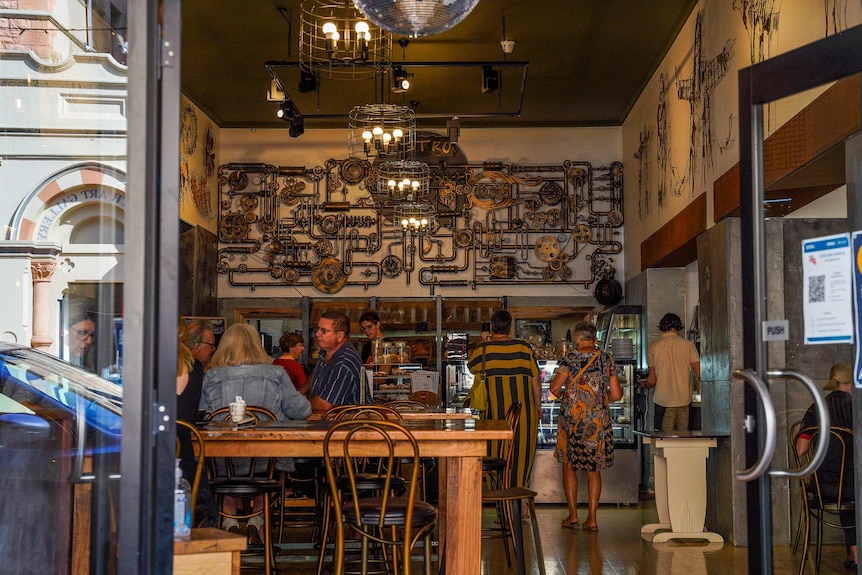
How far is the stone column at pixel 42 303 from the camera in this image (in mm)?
3191

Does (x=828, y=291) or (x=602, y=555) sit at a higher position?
(x=828, y=291)

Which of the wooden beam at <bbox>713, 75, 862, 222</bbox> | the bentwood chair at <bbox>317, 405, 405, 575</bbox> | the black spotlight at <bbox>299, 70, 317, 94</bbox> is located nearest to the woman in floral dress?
the bentwood chair at <bbox>317, 405, 405, 575</bbox>

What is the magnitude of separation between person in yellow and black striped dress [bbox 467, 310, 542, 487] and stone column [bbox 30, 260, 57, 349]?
15.1 feet

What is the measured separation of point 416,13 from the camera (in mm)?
3088

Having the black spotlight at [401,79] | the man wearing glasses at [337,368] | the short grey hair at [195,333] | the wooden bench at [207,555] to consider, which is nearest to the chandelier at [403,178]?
the black spotlight at [401,79]

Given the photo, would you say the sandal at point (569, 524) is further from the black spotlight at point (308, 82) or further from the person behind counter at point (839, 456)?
the black spotlight at point (308, 82)

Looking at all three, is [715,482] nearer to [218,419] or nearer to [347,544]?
[347,544]

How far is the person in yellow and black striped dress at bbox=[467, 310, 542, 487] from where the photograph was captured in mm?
7539

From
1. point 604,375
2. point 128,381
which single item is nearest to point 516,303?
point 604,375

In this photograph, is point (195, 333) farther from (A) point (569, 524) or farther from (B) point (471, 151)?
(B) point (471, 151)

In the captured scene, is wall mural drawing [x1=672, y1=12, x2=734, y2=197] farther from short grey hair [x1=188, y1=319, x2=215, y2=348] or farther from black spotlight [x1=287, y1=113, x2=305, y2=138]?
short grey hair [x1=188, y1=319, x2=215, y2=348]

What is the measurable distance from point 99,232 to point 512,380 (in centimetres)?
519

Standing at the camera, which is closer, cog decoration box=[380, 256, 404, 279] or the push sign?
the push sign

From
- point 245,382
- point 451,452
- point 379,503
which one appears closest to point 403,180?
point 245,382
